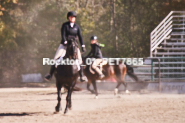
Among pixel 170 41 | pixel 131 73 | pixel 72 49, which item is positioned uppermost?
pixel 170 41

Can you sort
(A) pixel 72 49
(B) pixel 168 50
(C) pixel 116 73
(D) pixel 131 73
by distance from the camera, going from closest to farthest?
1. (A) pixel 72 49
2. (C) pixel 116 73
3. (D) pixel 131 73
4. (B) pixel 168 50

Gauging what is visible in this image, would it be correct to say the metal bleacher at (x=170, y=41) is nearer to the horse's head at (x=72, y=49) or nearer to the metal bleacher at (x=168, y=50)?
the metal bleacher at (x=168, y=50)

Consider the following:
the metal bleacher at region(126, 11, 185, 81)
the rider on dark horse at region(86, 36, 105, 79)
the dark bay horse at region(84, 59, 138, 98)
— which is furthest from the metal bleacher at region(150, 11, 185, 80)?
the rider on dark horse at region(86, 36, 105, 79)

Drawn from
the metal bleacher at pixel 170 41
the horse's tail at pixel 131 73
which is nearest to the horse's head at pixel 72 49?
the horse's tail at pixel 131 73

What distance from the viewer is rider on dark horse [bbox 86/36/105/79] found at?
21156mm

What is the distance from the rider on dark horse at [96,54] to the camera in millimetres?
21156

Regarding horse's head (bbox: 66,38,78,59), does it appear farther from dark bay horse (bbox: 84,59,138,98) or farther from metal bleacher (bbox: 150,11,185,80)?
metal bleacher (bbox: 150,11,185,80)

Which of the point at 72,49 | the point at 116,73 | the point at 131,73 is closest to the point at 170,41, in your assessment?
the point at 131,73

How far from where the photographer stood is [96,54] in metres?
21.5

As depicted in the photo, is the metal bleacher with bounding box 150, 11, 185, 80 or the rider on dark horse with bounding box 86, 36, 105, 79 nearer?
the rider on dark horse with bounding box 86, 36, 105, 79

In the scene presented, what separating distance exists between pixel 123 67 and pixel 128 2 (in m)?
15.0

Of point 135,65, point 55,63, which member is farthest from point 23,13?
point 55,63

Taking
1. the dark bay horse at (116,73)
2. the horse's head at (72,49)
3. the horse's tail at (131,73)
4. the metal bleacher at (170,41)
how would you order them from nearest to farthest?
1. the horse's head at (72,49)
2. the dark bay horse at (116,73)
3. the horse's tail at (131,73)
4. the metal bleacher at (170,41)

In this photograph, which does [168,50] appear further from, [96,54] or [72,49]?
[72,49]
